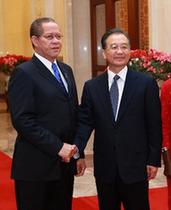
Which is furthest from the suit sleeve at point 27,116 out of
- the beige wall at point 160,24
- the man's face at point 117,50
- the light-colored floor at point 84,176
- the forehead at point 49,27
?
the beige wall at point 160,24

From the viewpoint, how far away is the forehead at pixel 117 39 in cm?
320

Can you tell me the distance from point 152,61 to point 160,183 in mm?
1606

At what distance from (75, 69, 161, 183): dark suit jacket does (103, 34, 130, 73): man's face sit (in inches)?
5.0

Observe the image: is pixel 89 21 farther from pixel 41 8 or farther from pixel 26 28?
pixel 26 28

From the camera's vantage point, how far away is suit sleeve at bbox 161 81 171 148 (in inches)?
130

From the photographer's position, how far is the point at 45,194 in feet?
10.6

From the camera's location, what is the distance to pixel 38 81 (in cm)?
312

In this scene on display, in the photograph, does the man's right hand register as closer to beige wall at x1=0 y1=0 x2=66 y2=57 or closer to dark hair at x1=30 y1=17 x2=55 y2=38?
dark hair at x1=30 y1=17 x2=55 y2=38

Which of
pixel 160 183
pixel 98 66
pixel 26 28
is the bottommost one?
pixel 160 183

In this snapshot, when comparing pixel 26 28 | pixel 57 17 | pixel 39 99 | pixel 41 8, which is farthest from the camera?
pixel 26 28

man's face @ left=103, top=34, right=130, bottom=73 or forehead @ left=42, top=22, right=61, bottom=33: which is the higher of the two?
forehead @ left=42, top=22, right=61, bottom=33

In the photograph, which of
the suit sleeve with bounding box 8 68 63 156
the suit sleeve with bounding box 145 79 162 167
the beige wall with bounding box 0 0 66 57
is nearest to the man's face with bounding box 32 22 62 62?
the suit sleeve with bounding box 8 68 63 156

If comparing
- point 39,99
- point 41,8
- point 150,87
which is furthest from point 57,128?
point 41,8

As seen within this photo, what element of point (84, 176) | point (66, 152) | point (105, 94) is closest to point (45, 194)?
point (66, 152)
